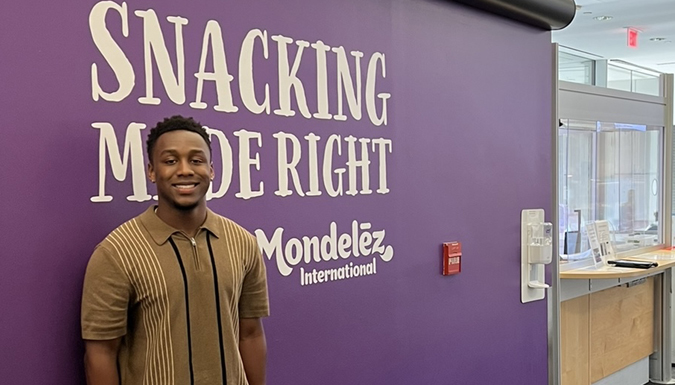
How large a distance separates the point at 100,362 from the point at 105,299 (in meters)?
0.15

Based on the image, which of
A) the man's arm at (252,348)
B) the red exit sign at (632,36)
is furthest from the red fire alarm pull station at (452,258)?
the red exit sign at (632,36)

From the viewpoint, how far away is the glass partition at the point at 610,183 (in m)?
4.50

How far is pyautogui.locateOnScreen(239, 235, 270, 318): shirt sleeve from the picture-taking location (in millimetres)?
1979

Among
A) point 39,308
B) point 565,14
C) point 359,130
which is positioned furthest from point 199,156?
point 565,14

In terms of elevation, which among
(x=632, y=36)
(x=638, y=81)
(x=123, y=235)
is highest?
(x=632, y=36)

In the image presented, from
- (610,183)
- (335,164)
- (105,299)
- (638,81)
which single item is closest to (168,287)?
(105,299)

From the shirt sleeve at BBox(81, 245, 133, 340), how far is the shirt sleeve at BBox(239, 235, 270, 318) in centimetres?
36

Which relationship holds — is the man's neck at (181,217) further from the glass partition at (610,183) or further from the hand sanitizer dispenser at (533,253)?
the glass partition at (610,183)

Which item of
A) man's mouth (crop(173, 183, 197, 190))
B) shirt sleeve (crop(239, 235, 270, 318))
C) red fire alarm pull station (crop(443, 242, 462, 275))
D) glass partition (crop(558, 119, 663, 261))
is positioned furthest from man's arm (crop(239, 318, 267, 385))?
glass partition (crop(558, 119, 663, 261))

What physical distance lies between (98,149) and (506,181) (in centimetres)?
199

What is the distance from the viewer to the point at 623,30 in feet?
30.3

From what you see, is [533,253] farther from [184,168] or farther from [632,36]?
[632,36]

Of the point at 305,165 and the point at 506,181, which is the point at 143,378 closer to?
the point at 305,165

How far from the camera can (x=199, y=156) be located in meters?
1.81
